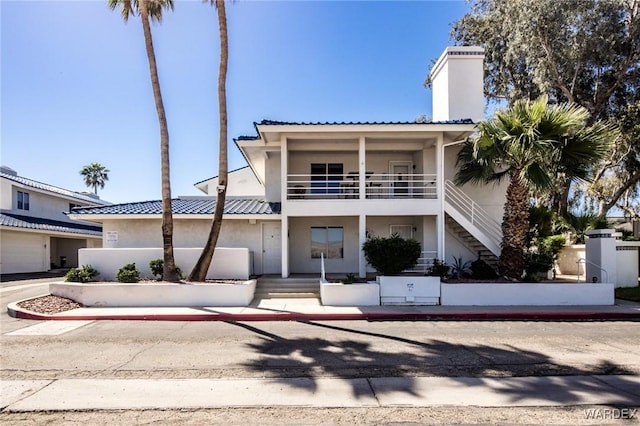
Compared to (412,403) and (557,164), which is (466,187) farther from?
(412,403)

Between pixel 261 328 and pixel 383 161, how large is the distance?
10.3 meters

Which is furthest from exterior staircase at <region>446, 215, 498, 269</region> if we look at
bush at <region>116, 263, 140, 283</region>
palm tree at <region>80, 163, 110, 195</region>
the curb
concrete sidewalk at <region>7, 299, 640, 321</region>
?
palm tree at <region>80, 163, 110, 195</region>

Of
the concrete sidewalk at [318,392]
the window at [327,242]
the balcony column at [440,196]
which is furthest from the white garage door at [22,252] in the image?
the balcony column at [440,196]

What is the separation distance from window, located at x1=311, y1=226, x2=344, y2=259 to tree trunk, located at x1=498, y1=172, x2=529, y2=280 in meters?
6.67

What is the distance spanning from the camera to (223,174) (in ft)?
41.3

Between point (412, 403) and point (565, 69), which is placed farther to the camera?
point (565, 69)

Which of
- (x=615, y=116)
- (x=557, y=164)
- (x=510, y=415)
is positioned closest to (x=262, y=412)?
(x=510, y=415)

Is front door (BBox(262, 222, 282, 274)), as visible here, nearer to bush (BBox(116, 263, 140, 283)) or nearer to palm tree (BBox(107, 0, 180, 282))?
palm tree (BBox(107, 0, 180, 282))

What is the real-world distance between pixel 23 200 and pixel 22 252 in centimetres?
473

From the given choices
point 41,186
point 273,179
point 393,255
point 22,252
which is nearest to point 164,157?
point 273,179

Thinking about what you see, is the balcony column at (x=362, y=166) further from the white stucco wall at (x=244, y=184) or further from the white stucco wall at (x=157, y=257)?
the white stucco wall at (x=244, y=184)

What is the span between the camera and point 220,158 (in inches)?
496

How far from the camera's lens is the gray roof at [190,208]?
15328 millimetres

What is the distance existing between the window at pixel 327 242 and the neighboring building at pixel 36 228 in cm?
1647
